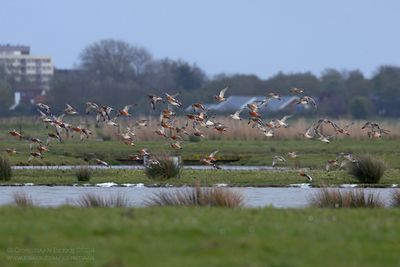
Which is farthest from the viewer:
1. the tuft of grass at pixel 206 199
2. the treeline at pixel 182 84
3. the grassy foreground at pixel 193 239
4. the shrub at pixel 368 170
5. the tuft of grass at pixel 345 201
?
the treeline at pixel 182 84

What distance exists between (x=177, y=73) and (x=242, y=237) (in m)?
145

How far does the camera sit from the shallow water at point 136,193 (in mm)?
27964

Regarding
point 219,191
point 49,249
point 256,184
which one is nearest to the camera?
point 49,249

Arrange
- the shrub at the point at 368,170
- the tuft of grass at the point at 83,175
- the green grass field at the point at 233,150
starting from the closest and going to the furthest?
the shrub at the point at 368,170 → the tuft of grass at the point at 83,175 → the green grass field at the point at 233,150

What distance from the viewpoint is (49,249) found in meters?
16.4

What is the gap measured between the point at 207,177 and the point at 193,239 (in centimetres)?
2110

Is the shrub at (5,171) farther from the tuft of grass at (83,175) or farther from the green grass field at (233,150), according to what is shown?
the green grass field at (233,150)

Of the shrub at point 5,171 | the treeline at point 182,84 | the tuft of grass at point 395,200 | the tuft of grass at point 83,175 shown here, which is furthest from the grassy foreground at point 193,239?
the treeline at point 182,84

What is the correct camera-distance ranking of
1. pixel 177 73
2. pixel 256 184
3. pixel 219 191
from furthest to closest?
pixel 177 73
pixel 256 184
pixel 219 191

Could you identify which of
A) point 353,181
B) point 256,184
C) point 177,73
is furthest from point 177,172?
point 177,73

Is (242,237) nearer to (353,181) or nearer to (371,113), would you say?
(353,181)

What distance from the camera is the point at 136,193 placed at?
31312mm

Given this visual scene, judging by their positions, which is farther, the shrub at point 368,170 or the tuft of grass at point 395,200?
the shrub at point 368,170

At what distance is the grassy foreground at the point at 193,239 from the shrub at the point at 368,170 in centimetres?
1601
